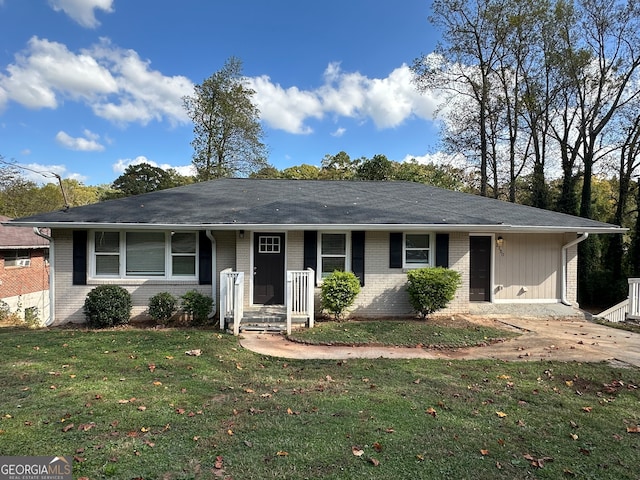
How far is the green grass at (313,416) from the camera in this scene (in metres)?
3.11

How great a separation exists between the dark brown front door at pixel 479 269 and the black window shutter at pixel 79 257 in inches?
424

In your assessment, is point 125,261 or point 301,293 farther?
point 125,261

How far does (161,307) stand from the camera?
8.77 meters

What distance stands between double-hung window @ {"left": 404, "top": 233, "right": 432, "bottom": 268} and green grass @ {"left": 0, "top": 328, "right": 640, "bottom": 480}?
157 inches

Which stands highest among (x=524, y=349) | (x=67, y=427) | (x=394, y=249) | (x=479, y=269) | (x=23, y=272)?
(x=394, y=249)

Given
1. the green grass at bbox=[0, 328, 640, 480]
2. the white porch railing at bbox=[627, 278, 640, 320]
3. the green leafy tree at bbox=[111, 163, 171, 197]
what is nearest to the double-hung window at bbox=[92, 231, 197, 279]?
the green grass at bbox=[0, 328, 640, 480]

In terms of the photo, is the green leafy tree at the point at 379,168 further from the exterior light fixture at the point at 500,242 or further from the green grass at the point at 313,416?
the green grass at the point at 313,416

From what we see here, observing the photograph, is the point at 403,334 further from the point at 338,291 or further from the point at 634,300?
the point at 634,300

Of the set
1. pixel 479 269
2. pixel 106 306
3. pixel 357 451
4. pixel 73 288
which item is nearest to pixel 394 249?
pixel 479 269

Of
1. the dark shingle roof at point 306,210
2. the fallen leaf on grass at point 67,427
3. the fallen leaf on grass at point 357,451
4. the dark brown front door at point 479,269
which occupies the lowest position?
the fallen leaf on grass at point 357,451

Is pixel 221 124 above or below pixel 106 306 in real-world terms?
above

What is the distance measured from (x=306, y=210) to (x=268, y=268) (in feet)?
6.42

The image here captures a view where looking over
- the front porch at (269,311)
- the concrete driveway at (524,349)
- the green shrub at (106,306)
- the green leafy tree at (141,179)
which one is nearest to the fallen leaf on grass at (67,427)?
the concrete driveway at (524,349)

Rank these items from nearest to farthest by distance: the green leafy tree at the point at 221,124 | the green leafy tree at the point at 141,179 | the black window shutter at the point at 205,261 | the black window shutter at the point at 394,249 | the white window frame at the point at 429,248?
the black window shutter at the point at 205,261 → the black window shutter at the point at 394,249 → the white window frame at the point at 429,248 → the green leafy tree at the point at 221,124 → the green leafy tree at the point at 141,179
